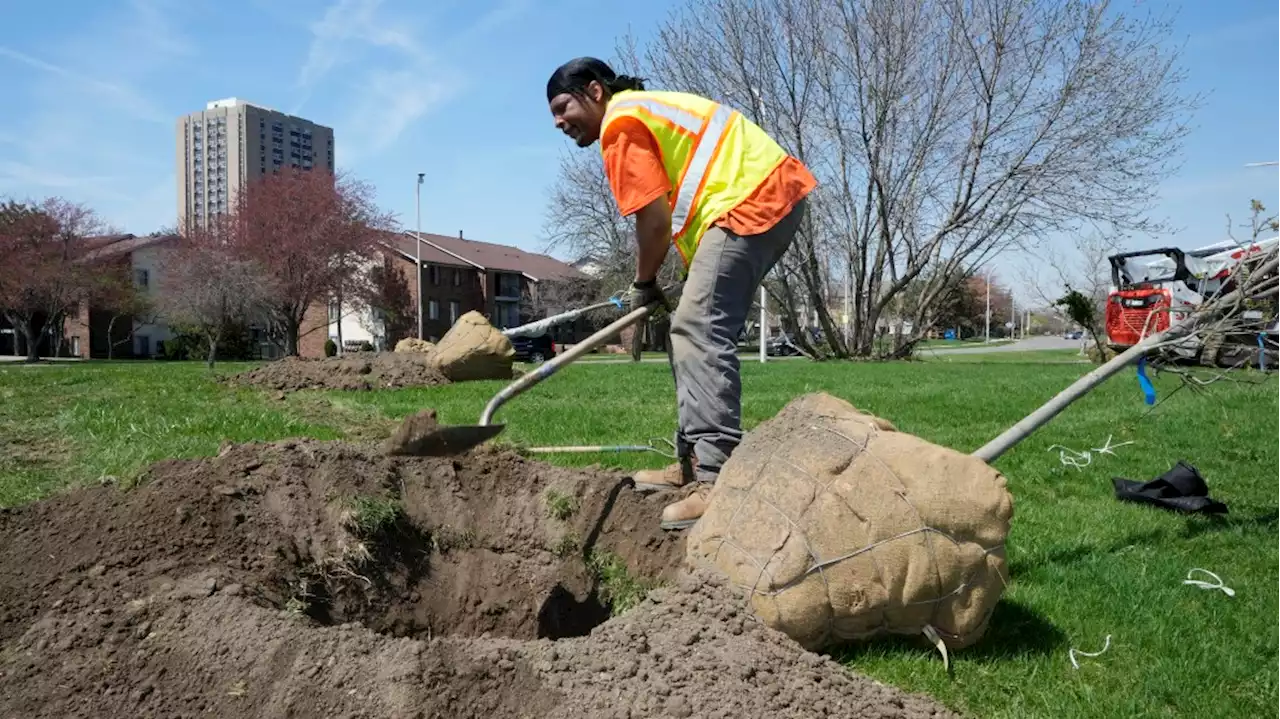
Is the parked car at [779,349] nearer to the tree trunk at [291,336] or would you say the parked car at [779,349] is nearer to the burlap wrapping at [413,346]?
the tree trunk at [291,336]

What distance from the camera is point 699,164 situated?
126 inches

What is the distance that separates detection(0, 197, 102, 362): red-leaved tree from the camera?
30000 mm

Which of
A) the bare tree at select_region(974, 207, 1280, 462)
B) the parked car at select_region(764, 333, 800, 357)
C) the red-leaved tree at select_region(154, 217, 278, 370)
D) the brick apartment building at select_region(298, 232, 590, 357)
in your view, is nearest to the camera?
the bare tree at select_region(974, 207, 1280, 462)

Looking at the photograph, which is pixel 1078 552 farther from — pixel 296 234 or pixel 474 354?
pixel 296 234

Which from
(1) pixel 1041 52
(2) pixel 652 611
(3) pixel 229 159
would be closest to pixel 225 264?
(1) pixel 1041 52

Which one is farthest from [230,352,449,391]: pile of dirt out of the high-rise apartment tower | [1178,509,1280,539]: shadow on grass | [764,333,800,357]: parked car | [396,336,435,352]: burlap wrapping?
the high-rise apartment tower

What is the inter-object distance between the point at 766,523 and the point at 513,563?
1344mm

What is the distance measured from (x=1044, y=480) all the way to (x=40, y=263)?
34905 mm

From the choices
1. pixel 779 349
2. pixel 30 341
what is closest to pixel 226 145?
pixel 30 341

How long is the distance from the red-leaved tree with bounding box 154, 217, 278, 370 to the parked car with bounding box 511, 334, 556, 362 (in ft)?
29.1

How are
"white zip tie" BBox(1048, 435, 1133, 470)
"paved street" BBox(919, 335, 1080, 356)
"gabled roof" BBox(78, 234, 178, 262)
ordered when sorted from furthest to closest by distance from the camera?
"paved street" BBox(919, 335, 1080, 356), "gabled roof" BBox(78, 234, 178, 262), "white zip tie" BBox(1048, 435, 1133, 470)

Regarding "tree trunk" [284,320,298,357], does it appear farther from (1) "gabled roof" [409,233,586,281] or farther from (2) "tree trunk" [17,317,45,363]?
(1) "gabled roof" [409,233,586,281]

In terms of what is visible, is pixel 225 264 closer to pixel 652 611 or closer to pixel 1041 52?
pixel 1041 52

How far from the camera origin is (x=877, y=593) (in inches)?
91.0
